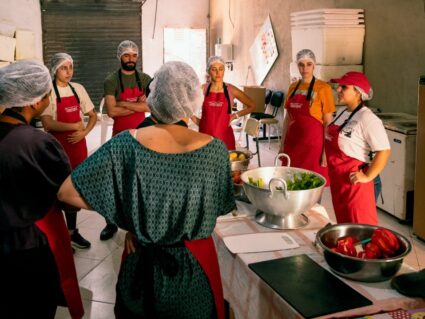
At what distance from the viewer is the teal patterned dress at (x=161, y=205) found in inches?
57.9

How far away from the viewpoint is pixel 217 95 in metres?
4.15

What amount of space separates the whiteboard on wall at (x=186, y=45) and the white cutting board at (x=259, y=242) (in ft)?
29.4

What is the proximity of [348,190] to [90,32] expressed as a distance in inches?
332

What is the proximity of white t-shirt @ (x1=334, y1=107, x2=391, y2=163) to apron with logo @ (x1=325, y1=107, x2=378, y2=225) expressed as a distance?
34 mm

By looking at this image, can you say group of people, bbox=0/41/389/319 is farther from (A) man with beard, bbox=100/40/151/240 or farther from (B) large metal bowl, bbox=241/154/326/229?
(A) man with beard, bbox=100/40/151/240

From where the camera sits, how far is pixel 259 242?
1.95m

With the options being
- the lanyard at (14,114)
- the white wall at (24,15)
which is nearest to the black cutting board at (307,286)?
the lanyard at (14,114)

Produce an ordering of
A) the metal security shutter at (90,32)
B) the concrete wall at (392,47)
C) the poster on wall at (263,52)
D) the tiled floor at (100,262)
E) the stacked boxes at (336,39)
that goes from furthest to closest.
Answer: the metal security shutter at (90,32) < the poster on wall at (263,52) < the stacked boxes at (336,39) < the concrete wall at (392,47) < the tiled floor at (100,262)

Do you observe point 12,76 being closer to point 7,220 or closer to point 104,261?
point 7,220

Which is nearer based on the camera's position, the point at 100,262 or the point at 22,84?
the point at 22,84

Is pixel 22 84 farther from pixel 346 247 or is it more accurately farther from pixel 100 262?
pixel 100 262

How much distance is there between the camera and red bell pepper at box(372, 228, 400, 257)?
5.39 feet

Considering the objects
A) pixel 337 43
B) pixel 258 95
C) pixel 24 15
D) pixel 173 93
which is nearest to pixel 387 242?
pixel 173 93

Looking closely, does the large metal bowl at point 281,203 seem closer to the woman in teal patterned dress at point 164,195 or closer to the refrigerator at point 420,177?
the woman in teal patterned dress at point 164,195
